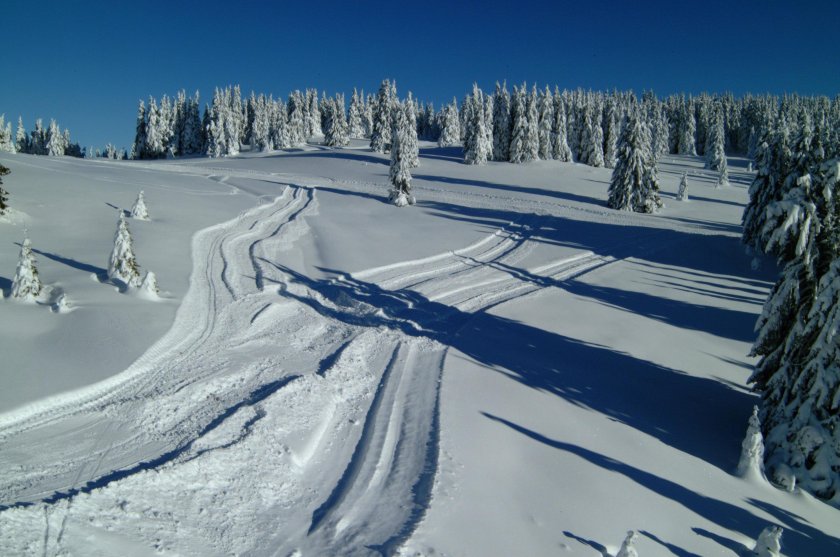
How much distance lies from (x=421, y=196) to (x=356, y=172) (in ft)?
47.2

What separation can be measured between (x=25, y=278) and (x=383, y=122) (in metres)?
67.5

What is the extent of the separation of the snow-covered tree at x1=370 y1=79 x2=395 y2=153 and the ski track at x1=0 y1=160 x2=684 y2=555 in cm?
5982

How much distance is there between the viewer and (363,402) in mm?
10766

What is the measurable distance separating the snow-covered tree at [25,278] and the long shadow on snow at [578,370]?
7252 millimetres

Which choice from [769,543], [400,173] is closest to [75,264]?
[769,543]

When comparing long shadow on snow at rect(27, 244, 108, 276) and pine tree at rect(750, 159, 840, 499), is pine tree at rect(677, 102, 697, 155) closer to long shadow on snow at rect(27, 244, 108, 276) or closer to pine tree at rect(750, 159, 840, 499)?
pine tree at rect(750, 159, 840, 499)

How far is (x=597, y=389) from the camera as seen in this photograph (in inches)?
516

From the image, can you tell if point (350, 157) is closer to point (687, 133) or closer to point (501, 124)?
point (501, 124)

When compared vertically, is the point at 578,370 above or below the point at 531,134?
below

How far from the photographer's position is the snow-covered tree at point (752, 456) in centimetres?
1021

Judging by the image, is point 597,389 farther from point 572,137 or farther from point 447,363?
point 572,137

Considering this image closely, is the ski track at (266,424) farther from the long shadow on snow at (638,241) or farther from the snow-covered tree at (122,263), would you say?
the long shadow on snow at (638,241)

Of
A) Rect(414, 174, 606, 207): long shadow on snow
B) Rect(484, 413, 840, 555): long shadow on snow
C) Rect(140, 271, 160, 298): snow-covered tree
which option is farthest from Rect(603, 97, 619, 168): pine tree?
Rect(140, 271, 160, 298): snow-covered tree

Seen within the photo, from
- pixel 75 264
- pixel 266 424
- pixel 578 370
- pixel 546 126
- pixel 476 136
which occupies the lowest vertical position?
pixel 578 370
